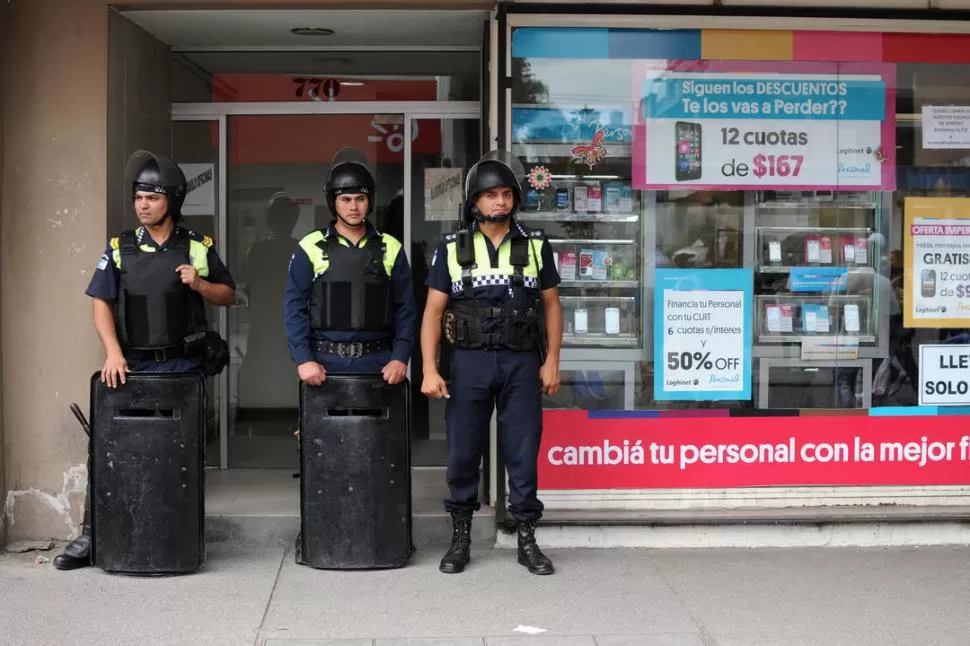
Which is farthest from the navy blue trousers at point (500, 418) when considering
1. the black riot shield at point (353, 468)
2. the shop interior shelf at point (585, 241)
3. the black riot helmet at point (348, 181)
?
the shop interior shelf at point (585, 241)

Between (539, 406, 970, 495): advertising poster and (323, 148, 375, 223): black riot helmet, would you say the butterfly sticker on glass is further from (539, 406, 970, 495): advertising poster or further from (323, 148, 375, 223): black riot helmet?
(539, 406, 970, 495): advertising poster

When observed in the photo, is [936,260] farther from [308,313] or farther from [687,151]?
[308,313]

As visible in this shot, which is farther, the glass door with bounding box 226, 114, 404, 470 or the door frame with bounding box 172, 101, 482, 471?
the glass door with bounding box 226, 114, 404, 470

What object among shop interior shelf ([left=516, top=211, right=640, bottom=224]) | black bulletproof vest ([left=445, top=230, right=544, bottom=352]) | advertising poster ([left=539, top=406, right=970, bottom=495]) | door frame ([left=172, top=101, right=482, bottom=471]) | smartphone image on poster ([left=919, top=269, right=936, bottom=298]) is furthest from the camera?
door frame ([left=172, top=101, right=482, bottom=471])

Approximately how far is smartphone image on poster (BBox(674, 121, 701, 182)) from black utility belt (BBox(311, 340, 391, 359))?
2060 millimetres

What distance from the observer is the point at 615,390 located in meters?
6.57

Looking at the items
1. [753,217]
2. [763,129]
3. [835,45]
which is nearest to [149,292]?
[753,217]

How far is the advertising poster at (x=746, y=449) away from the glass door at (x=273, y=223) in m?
2.22

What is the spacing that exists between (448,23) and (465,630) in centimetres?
354

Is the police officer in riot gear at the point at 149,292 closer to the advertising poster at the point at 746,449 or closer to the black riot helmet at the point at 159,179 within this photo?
the black riot helmet at the point at 159,179

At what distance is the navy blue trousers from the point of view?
568cm

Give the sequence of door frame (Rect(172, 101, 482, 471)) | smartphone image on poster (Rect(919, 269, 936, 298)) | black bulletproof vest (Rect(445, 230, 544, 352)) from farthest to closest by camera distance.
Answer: door frame (Rect(172, 101, 482, 471))
smartphone image on poster (Rect(919, 269, 936, 298))
black bulletproof vest (Rect(445, 230, 544, 352))

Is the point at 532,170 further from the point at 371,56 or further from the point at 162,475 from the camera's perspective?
the point at 162,475

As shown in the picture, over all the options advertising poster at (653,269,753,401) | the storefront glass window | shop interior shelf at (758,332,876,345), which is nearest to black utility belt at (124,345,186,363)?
the storefront glass window
